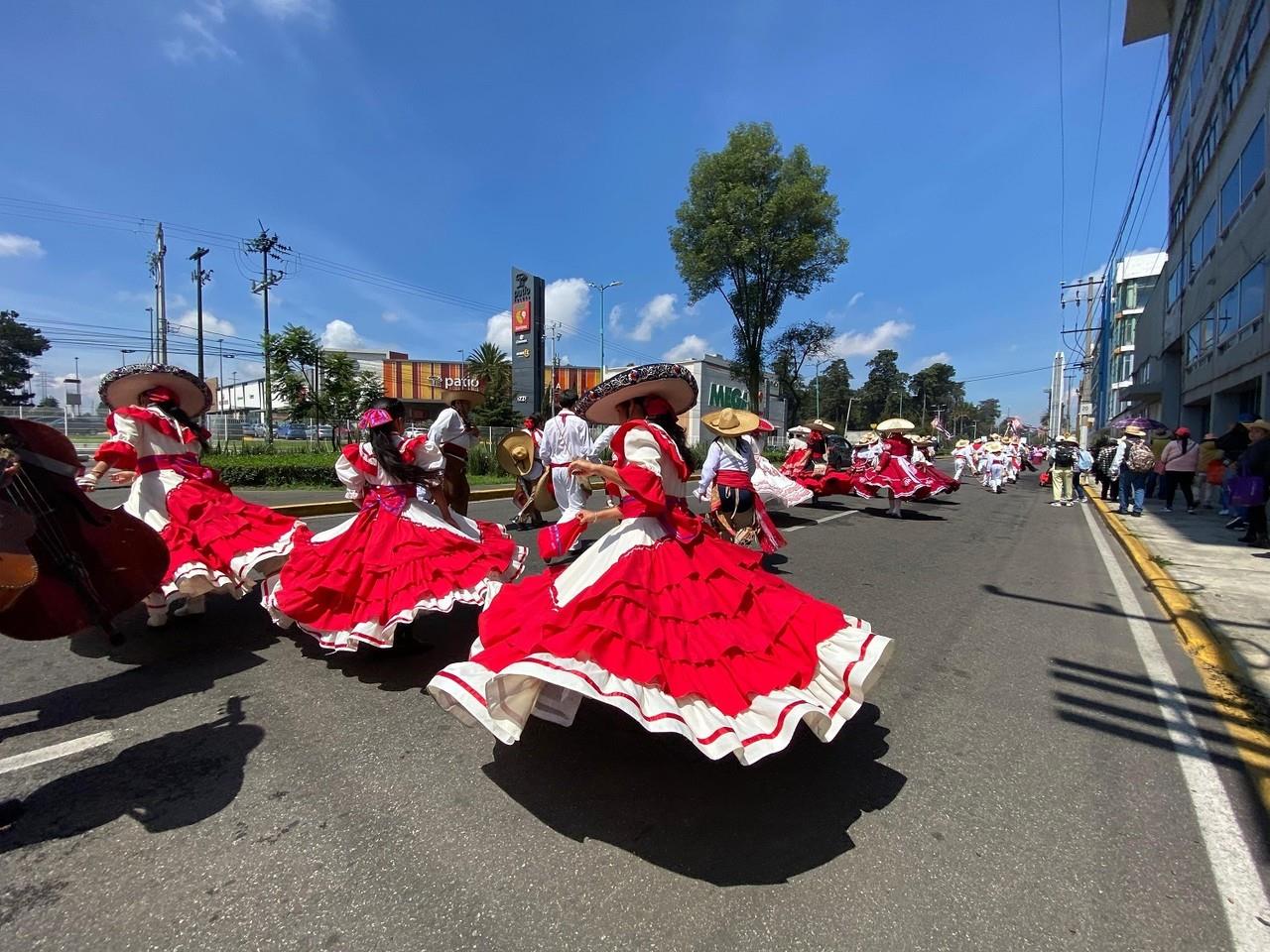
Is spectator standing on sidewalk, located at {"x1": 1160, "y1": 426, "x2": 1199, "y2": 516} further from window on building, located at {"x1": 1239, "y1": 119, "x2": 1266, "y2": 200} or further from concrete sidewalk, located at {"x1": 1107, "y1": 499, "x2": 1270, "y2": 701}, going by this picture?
window on building, located at {"x1": 1239, "y1": 119, "x2": 1266, "y2": 200}

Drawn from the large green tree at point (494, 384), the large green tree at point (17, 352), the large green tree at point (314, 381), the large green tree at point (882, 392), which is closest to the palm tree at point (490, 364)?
the large green tree at point (494, 384)

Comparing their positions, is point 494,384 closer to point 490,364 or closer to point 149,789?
point 490,364

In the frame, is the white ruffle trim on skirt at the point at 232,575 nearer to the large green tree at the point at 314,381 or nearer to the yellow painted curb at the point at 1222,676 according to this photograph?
the yellow painted curb at the point at 1222,676

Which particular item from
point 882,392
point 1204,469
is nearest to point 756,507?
point 1204,469

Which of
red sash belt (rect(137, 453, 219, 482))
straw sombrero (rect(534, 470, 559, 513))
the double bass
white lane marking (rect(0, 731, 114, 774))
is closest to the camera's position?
the double bass

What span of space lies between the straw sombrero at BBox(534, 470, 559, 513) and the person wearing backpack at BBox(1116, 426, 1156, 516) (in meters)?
11.3

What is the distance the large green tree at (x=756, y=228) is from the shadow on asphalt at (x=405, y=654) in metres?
22.0

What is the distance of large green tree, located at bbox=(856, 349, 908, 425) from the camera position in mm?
87625

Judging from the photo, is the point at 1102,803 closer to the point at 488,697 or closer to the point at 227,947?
the point at 488,697

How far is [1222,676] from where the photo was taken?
3.95 meters

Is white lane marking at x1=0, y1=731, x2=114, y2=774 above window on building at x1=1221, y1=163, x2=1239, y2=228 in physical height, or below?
below

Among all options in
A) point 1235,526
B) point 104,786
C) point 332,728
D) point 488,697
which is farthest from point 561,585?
point 1235,526

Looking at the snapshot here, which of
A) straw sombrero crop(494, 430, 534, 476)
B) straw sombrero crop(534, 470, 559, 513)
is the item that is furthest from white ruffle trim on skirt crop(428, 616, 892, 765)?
straw sombrero crop(494, 430, 534, 476)

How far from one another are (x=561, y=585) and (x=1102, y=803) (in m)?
2.39
